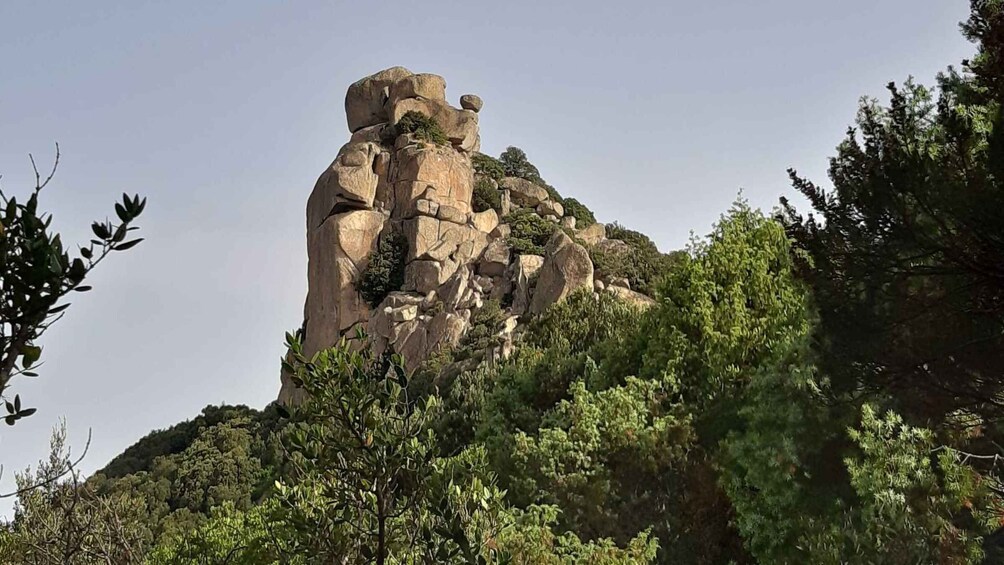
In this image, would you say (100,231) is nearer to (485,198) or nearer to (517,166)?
(485,198)

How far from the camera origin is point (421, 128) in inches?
1898

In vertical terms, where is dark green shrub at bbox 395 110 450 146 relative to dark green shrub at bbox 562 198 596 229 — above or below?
above

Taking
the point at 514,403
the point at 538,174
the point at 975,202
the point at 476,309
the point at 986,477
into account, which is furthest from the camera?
the point at 538,174

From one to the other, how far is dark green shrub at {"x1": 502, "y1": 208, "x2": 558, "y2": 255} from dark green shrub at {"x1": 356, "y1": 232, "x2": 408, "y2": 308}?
5072 millimetres

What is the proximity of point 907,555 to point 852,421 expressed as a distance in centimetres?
→ 221

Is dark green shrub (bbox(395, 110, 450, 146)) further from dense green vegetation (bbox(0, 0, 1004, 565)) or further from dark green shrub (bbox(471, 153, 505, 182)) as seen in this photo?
dense green vegetation (bbox(0, 0, 1004, 565))

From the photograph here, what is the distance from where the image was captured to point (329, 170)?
46562mm

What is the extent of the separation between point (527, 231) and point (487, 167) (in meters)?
6.90

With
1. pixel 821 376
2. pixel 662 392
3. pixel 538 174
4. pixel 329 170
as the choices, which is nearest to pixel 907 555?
pixel 821 376

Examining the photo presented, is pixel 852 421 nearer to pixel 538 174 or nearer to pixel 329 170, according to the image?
pixel 329 170

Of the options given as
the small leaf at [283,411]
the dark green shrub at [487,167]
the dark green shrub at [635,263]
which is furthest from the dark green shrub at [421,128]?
the small leaf at [283,411]

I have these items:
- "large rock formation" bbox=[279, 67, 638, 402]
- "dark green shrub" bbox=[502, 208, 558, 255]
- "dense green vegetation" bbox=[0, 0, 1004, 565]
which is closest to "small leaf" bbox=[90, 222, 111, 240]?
"dense green vegetation" bbox=[0, 0, 1004, 565]

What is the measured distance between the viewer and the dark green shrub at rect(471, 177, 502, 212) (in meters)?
46.9

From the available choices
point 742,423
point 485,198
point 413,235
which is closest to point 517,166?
point 485,198
